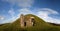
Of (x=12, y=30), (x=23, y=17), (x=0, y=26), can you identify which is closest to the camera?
(x=12, y=30)

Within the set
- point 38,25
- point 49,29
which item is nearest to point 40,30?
point 49,29

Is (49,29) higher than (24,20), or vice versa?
(24,20)

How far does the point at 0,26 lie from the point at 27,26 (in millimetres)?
6157

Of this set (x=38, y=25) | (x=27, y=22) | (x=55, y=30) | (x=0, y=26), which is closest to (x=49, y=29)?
(x=55, y=30)

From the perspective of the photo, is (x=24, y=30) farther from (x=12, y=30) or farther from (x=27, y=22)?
(x=27, y=22)

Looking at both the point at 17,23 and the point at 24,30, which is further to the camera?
the point at 17,23

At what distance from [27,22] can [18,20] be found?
1991 millimetres

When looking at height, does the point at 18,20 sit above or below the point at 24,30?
above

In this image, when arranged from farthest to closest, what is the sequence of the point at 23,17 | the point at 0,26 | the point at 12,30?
the point at 0,26
the point at 23,17
the point at 12,30

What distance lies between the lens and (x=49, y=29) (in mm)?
29031

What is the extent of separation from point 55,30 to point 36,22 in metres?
5.84

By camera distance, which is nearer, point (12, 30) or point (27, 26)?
point (12, 30)

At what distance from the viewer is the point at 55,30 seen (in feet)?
94.3

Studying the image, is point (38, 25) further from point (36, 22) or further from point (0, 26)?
point (0, 26)
